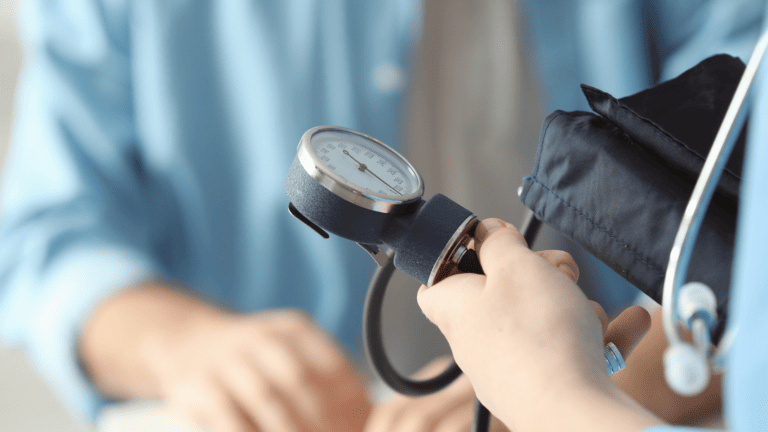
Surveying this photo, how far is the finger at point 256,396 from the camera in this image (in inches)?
13.7

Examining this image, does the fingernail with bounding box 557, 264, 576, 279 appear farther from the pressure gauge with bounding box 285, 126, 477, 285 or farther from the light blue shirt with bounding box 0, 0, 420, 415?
the light blue shirt with bounding box 0, 0, 420, 415

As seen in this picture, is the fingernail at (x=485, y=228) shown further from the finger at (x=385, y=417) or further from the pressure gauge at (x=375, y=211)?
the finger at (x=385, y=417)

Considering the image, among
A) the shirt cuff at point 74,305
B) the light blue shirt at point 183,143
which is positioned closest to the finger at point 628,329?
the light blue shirt at point 183,143

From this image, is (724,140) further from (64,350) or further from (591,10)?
(64,350)

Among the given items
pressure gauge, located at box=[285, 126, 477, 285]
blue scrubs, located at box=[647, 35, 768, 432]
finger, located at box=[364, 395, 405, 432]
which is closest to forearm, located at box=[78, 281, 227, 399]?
finger, located at box=[364, 395, 405, 432]

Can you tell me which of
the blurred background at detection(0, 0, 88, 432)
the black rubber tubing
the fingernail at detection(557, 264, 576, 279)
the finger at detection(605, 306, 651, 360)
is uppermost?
the fingernail at detection(557, 264, 576, 279)

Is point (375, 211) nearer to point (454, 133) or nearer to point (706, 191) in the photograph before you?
point (706, 191)

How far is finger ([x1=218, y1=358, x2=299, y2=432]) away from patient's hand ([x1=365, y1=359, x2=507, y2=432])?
66 millimetres

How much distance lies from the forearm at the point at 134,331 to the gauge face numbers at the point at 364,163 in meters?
0.31

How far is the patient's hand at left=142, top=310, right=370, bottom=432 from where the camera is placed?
35 centimetres

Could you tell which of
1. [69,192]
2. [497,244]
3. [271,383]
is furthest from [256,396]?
[69,192]

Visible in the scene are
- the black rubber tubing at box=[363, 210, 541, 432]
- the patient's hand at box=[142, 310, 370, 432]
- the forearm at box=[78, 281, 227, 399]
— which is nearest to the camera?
the black rubber tubing at box=[363, 210, 541, 432]

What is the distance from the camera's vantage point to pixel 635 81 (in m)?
0.26

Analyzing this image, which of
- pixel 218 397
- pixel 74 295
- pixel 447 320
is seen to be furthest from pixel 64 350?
pixel 447 320
